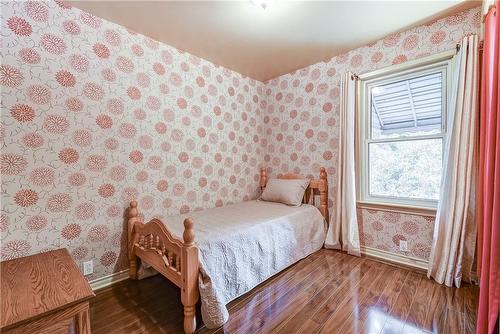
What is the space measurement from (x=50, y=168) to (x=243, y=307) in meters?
1.81

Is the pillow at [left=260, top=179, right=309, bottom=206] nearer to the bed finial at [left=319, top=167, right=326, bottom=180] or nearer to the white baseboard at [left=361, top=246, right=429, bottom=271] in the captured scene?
the bed finial at [left=319, top=167, right=326, bottom=180]

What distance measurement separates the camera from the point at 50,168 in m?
1.69

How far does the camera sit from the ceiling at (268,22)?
1.83m

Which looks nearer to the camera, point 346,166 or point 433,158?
point 433,158

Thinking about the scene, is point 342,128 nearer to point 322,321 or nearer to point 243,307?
point 322,321

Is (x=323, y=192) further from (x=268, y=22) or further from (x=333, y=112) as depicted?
(x=268, y=22)

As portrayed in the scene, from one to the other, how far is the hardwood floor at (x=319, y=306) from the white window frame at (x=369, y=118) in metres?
0.65

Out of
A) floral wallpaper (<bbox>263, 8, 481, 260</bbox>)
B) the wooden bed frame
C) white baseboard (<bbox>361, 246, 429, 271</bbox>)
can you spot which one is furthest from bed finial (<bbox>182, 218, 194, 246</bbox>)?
white baseboard (<bbox>361, 246, 429, 271</bbox>)

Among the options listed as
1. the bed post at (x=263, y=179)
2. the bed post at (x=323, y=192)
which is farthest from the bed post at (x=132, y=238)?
the bed post at (x=323, y=192)

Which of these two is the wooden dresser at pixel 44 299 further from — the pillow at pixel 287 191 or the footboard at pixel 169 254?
the pillow at pixel 287 191

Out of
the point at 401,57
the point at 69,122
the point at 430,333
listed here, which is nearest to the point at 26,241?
the point at 69,122

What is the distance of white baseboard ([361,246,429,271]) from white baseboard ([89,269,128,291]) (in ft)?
8.18

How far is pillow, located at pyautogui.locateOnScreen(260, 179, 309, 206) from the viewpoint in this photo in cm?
278

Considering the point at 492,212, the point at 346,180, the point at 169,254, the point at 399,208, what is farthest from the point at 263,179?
the point at 492,212
